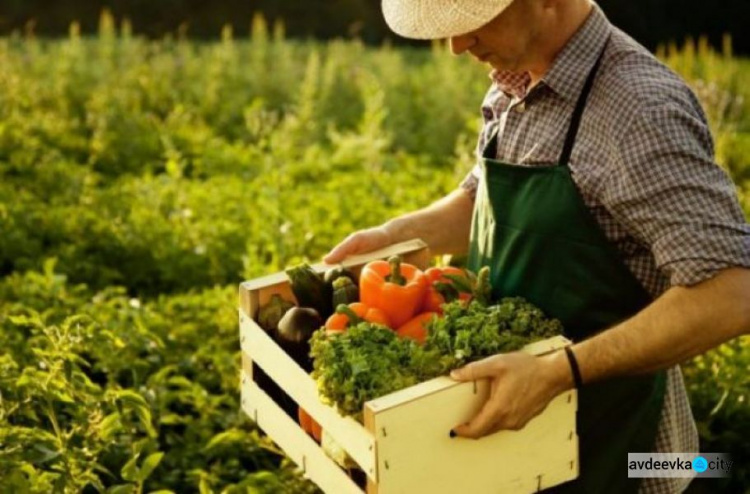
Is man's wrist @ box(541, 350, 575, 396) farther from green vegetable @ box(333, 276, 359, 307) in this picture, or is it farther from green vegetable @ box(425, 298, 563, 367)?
green vegetable @ box(333, 276, 359, 307)

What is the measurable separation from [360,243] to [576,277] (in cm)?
65

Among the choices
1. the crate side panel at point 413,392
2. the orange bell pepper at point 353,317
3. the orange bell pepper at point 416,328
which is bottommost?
the orange bell pepper at point 416,328

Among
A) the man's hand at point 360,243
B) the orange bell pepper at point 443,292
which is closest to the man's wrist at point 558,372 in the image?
the orange bell pepper at point 443,292

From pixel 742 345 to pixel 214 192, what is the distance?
3.16m

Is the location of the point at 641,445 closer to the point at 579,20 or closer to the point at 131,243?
the point at 579,20

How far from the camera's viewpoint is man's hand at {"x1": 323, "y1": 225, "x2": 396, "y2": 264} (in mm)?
3002

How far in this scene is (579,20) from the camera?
2.63m

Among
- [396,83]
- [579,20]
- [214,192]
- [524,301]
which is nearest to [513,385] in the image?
[524,301]

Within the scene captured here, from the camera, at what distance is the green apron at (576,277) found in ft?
8.48

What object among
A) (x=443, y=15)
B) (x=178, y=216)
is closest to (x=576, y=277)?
(x=443, y=15)

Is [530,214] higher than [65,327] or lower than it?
higher

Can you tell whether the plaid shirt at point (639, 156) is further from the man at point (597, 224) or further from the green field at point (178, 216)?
the green field at point (178, 216)

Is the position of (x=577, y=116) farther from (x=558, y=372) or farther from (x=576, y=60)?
(x=558, y=372)

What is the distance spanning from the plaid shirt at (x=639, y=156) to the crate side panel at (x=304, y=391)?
2.28 ft
